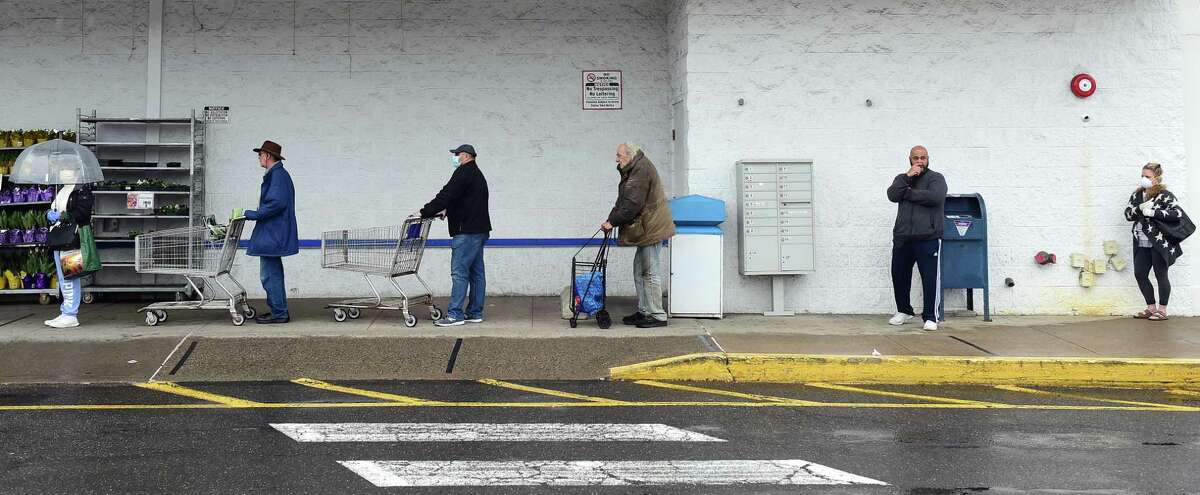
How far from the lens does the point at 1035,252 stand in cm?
1155

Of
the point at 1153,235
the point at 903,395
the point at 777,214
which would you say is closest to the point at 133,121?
the point at 777,214

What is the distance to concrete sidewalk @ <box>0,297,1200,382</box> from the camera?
28.4 feet

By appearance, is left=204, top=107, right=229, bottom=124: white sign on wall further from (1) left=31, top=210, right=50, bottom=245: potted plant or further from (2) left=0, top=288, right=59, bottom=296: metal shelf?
(2) left=0, top=288, right=59, bottom=296: metal shelf

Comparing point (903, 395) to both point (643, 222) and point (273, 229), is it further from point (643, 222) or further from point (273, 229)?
point (273, 229)

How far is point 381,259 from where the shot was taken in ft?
36.0

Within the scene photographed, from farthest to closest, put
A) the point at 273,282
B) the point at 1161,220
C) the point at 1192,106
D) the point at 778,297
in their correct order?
1. the point at 1192,106
2. the point at 778,297
3. the point at 1161,220
4. the point at 273,282

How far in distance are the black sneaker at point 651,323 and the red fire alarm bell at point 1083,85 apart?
18.5ft

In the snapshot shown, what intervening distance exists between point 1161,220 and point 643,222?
5.85 m

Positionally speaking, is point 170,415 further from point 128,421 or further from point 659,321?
point 659,321

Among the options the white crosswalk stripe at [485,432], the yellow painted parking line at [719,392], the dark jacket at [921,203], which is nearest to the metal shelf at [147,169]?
the white crosswalk stripe at [485,432]

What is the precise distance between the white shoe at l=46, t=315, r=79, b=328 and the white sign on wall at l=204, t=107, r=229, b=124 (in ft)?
11.6

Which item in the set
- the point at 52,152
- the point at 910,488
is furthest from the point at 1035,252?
the point at 52,152

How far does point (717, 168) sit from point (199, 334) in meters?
5.92

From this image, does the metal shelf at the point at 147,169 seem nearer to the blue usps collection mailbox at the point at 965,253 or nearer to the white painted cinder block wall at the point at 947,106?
the white painted cinder block wall at the point at 947,106
